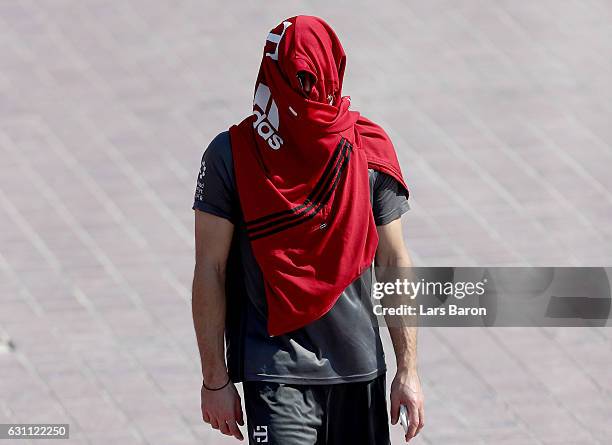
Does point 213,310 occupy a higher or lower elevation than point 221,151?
lower

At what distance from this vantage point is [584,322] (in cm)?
614

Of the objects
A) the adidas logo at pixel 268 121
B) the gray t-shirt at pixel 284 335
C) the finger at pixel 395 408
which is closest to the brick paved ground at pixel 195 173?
the finger at pixel 395 408

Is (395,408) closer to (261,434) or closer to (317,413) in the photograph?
(317,413)

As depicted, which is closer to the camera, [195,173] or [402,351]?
[402,351]

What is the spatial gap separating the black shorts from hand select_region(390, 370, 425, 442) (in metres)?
0.04

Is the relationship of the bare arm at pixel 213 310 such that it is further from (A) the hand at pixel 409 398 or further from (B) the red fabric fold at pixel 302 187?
(A) the hand at pixel 409 398

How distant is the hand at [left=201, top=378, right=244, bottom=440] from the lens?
3.53 metres

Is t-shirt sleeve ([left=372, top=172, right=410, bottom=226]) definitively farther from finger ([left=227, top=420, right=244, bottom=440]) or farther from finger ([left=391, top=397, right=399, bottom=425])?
finger ([left=227, top=420, right=244, bottom=440])

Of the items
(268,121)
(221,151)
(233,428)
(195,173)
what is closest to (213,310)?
(233,428)

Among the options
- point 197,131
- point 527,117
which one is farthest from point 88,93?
point 527,117

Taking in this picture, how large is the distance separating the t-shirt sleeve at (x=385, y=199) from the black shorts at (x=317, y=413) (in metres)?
0.47

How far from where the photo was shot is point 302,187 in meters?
3.47

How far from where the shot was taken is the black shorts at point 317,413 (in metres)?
3.45

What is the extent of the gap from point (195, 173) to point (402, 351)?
14.0 feet
